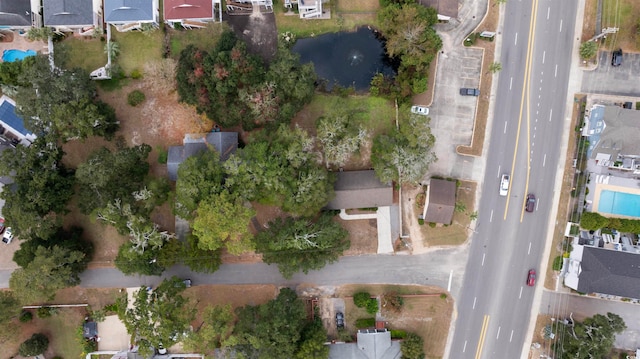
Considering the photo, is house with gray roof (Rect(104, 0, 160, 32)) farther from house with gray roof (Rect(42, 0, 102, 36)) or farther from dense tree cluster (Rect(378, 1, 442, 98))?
dense tree cluster (Rect(378, 1, 442, 98))

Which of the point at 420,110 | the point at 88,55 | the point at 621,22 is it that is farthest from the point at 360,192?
the point at 88,55

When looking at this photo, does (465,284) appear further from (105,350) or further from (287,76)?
(105,350)

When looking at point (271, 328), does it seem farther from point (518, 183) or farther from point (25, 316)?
point (518, 183)

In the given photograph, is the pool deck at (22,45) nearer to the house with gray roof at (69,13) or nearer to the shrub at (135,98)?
the house with gray roof at (69,13)

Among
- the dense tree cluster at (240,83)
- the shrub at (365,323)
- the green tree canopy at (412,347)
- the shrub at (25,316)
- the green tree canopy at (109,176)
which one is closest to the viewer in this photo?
the green tree canopy at (109,176)

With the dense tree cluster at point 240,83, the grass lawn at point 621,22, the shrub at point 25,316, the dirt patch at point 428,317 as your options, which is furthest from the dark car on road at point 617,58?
the shrub at point 25,316

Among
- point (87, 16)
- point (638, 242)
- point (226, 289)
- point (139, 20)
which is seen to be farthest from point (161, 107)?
point (638, 242)

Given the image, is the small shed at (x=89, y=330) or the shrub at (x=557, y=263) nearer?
the shrub at (x=557, y=263)

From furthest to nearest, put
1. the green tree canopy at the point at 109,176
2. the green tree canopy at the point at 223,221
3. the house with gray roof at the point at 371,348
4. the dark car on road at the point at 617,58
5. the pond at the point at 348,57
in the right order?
Result: the pond at the point at 348,57 < the dark car on road at the point at 617,58 < the house with gray roof at the point at 371,348 < the green tree canopy at the point at 109,176 < the green tree canopy at the point at 223,221

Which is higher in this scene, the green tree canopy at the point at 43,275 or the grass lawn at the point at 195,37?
the grass lawn at the point at 195,37
